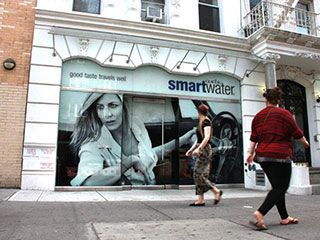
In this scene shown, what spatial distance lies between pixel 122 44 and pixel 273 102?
6.23 metres

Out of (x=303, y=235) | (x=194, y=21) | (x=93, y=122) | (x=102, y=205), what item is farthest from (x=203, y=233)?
(x=194, y=21)

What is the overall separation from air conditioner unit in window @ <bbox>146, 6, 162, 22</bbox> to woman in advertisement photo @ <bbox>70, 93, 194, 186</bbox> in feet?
10.0

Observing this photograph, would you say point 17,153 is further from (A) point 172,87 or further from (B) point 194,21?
(B) point 194,21

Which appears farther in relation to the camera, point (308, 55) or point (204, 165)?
point (308, 55)

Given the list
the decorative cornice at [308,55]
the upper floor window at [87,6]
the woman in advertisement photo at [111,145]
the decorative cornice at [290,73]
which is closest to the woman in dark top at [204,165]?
the woman in advertisement photo at [111,145]

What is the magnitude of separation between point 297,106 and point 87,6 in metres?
8.85

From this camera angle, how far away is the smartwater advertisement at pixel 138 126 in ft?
27.2

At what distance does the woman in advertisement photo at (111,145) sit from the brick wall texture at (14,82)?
151cm

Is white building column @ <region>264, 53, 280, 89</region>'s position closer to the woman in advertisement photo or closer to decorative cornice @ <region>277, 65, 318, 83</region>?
decorative cornice @ <region>277, 65, 318, 83</region>

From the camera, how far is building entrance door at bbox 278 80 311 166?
37.0 feet

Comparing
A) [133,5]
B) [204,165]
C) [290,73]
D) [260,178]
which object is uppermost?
[133,5]

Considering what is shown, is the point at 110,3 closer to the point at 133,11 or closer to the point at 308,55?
the point at 133,11

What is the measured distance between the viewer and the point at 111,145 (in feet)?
27.9

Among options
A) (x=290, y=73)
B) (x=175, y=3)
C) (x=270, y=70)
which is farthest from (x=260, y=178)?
(x=175, y=3)
